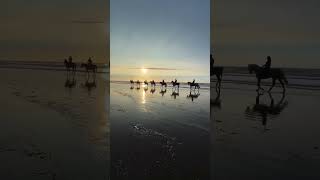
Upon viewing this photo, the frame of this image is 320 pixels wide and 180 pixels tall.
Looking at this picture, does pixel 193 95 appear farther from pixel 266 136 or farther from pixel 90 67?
pixel 90 67

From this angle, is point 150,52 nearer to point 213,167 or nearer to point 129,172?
point 129,172

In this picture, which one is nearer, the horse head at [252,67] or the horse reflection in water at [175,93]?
the horse head at [252,67]

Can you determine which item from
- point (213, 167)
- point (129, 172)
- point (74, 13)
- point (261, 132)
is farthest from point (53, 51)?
point (261, 132)

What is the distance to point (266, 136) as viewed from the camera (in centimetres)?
372

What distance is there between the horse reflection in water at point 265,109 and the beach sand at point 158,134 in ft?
2.54

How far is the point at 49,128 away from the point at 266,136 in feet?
6.84

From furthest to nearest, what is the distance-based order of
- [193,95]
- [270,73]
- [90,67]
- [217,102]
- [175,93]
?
[175,93], [193,95], [217,102], [90,67], [270,73]

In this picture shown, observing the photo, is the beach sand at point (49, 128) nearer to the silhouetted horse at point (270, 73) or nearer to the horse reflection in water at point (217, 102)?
the horse reflection in water at point (217, 102)

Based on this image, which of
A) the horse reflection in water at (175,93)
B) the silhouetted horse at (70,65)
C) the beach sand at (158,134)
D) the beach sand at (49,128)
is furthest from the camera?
the horse reflection in water at (175,93)

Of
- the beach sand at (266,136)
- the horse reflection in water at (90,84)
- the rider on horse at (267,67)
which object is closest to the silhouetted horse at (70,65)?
the horse reflection in water at (90,84)

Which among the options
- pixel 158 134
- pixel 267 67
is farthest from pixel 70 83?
pixel 267 67

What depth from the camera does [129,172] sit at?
14.1 ft

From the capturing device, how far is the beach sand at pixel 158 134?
4.34 metres

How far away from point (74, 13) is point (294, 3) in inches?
85.0
